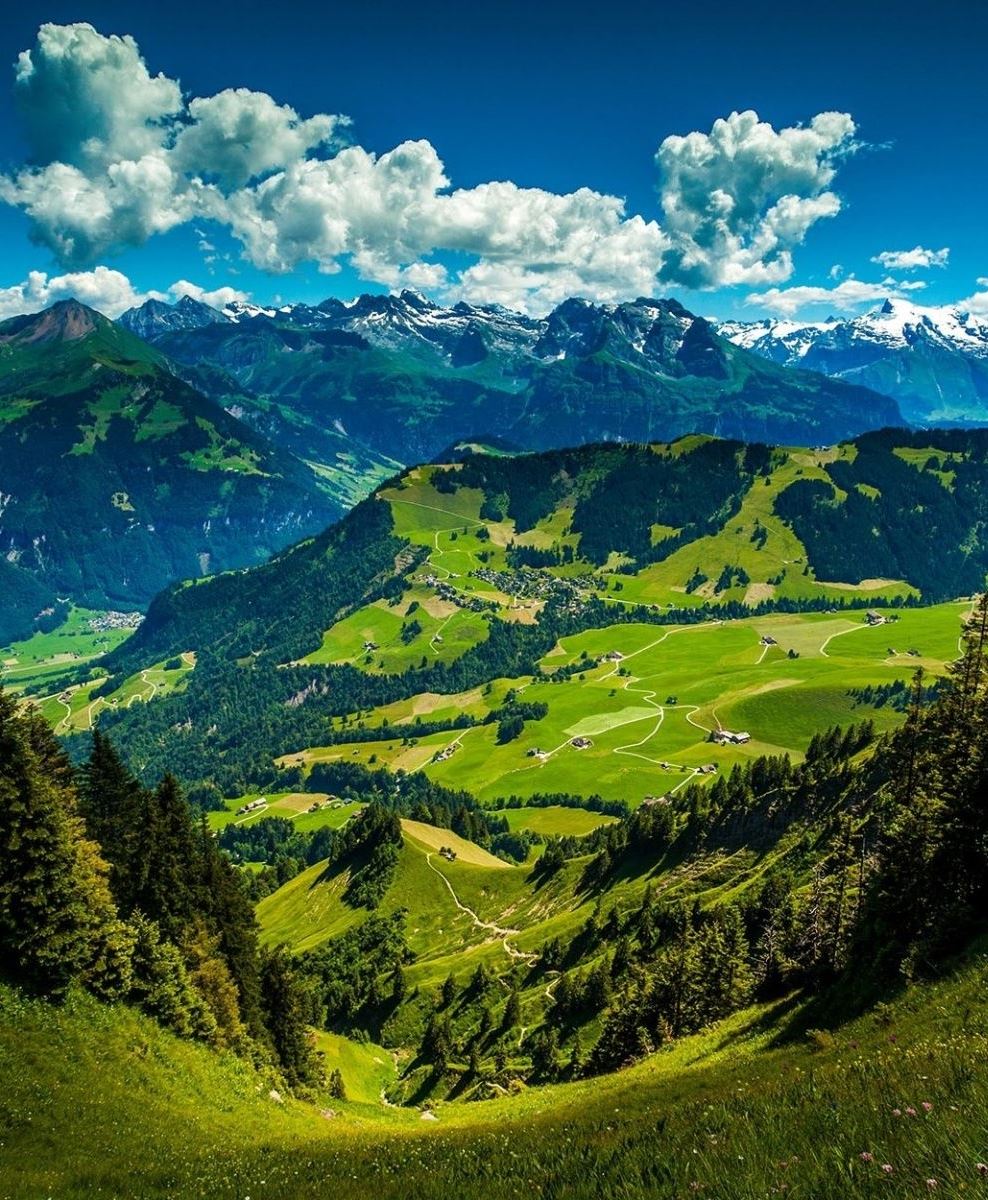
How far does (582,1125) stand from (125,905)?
166ft

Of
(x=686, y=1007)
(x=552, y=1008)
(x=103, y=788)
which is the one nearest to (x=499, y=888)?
(x=552, y=1008)

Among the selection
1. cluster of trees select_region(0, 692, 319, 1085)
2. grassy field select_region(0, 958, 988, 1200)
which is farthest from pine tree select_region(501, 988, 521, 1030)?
grassy field select_region(0, 958, 988, 1200)

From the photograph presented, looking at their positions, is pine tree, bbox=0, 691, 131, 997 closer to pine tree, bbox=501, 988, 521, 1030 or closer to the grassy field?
the grassy field

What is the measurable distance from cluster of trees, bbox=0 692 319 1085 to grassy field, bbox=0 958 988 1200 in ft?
8.43

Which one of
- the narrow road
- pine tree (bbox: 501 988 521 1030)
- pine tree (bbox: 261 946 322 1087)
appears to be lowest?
the narrow road

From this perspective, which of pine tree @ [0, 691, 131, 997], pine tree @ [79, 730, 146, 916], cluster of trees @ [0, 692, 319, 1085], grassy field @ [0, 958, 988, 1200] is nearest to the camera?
grassy field @ [0, 958, 988, 1200]

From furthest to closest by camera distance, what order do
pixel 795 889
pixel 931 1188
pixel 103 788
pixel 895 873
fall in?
pixel 795 889, pixel 103 788, pixel 895 873, pixel 931 1188

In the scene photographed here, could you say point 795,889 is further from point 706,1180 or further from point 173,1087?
point 706,1180

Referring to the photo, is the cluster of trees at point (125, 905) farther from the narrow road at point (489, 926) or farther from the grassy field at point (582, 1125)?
the narrow road at point (489, 926)

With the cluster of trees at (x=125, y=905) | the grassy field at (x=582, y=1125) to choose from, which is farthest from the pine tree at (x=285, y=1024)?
the grassy field at (x=582, y=1125)

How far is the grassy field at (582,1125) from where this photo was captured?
8453 mm

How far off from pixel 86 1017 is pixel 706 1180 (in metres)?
45.4

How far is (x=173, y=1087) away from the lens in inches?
1623

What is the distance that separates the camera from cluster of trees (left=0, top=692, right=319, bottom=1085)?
41.0m
